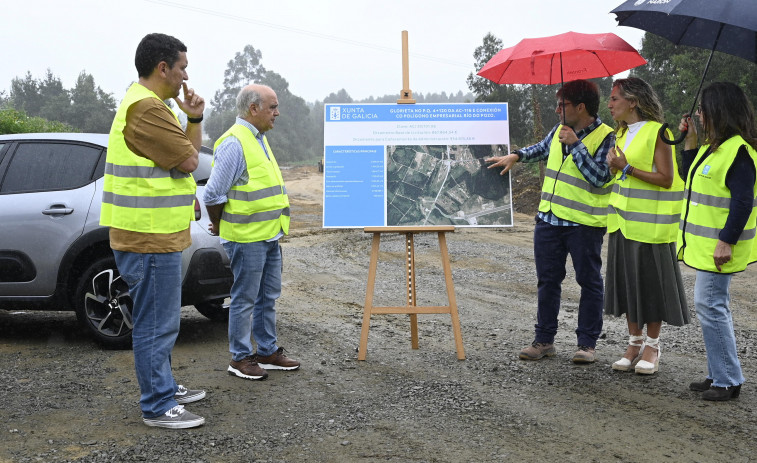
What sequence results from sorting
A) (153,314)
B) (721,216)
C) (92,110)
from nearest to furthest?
(153,314) → (721,216) → (92,110)

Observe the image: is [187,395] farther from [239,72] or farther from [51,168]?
[239,72]

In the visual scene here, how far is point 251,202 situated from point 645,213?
277 cm

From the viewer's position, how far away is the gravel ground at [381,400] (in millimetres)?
3982

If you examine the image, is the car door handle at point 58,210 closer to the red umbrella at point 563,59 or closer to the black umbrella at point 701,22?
the red umbrella at point 563,59

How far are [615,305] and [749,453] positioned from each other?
1.76 meters

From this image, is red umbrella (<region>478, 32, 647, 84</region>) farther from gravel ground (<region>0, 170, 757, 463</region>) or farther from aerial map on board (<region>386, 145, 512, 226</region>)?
gravel ground (<region>0, 170, 757, 463</region>)

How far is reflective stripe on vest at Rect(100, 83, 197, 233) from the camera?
4090 millimetres

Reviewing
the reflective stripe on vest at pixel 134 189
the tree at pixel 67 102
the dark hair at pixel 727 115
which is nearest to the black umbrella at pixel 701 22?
the dark hair at pixel 727 115

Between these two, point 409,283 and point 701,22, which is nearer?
point 701,22

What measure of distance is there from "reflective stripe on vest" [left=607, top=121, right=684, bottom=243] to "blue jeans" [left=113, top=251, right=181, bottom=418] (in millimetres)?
3136

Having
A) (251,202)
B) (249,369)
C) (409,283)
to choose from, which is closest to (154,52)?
(251,202)

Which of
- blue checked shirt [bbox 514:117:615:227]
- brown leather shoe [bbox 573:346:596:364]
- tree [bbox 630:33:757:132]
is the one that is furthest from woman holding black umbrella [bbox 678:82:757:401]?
tree [bbox 630:33:757:132]

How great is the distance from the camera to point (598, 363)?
5.86 m

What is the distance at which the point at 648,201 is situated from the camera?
5285mm
